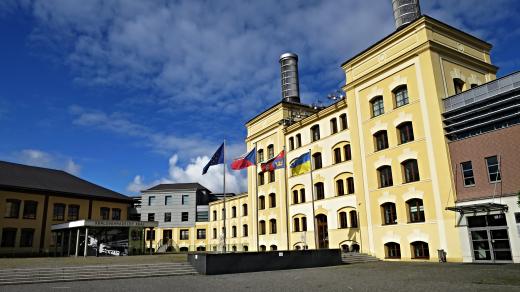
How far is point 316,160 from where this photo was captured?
35.1 meters

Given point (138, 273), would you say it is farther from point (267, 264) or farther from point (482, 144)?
point (482, 144)

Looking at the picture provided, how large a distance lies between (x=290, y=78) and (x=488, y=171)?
77.1 ft

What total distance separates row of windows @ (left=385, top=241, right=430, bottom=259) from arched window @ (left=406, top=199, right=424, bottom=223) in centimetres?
143

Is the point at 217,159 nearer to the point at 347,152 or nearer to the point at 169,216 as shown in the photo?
the point at 347,152

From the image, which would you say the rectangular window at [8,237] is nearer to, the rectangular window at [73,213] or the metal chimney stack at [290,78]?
the rectangular window at [73,213]

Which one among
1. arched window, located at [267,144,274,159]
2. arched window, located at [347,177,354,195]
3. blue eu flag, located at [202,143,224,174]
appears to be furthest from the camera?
arched window, located at [267,144,274,159]

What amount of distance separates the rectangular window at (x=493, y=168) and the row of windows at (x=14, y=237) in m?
41.5

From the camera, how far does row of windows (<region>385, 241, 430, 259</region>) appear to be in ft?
80.1

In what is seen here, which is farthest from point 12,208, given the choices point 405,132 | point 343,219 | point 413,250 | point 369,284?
point 369,284

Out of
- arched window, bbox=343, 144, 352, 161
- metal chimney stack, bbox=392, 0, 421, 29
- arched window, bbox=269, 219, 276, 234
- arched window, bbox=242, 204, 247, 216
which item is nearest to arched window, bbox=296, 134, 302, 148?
arched window, bbox=343, 144, 352, 161

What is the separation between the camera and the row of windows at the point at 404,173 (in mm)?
25609

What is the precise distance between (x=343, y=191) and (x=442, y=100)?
10.7 meters

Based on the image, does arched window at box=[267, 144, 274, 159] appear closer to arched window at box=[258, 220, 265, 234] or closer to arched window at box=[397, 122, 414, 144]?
arched window at box=[258, 220, 265, 234]

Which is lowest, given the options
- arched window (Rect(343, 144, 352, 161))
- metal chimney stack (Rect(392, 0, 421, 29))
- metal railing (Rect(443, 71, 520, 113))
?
arched window (Rect(343, 144, 352, 161))
